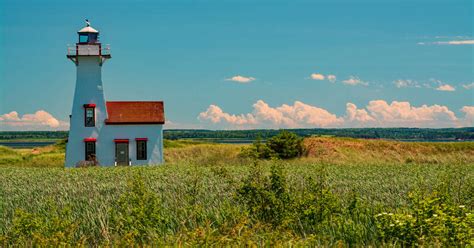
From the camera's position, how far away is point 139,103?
4234 centimetres

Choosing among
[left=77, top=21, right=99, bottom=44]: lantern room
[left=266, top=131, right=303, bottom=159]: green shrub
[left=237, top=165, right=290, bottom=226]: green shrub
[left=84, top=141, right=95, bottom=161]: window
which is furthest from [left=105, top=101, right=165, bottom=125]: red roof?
[left=237, top=165, right=290, bottom=226]: green shrub

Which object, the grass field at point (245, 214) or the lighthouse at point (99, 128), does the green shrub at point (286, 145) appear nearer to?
the lighthouse at point (99, 128)

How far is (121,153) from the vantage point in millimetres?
40000

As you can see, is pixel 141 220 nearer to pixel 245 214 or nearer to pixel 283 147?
pixel 245 214

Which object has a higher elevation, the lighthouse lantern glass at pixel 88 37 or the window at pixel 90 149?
the lighthouse lantern glass at pixel 88 37

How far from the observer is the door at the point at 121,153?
39906 millimetres

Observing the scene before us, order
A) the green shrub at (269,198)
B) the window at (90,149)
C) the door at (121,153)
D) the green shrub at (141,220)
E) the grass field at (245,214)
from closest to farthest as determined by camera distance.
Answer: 1. the grass field at (245,214)
2. the green shrub at (141,220)
3. the green shrub at (269,198)
4. the window at (90,149)
5. the door at (121,153)

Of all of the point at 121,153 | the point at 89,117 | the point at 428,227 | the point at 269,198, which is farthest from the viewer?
the point at 121,153

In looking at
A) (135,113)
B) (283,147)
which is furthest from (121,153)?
(283,147)

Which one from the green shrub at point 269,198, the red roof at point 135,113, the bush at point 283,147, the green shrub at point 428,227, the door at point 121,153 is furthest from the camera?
the bush at point 283,147

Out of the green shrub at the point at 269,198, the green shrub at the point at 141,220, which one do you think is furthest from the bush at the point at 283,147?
the green shrub at the point at 141,220

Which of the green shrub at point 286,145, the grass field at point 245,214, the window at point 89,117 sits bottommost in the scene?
the grass field at point 245,214

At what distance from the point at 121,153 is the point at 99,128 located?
7.98 feet

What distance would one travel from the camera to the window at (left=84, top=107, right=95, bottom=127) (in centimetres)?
3969
